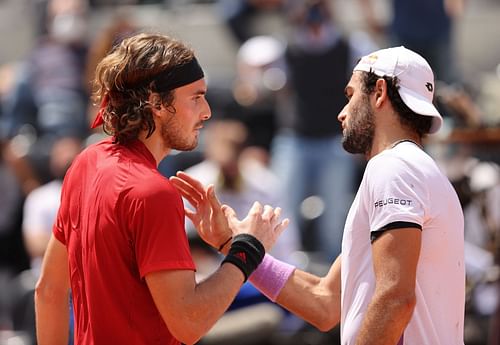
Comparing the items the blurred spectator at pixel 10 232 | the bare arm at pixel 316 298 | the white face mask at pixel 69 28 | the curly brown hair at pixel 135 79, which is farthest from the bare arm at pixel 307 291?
the white face mask at pixel 69 28

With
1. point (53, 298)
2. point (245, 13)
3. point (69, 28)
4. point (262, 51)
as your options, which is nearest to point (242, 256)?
point (53, 298)

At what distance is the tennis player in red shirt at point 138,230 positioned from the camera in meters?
3.61

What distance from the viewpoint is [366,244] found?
380cm

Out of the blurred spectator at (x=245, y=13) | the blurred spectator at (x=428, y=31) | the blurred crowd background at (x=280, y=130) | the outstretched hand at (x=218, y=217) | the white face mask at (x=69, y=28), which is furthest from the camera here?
the white face mask at (x=69, y=28)

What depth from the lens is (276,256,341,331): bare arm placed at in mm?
4371

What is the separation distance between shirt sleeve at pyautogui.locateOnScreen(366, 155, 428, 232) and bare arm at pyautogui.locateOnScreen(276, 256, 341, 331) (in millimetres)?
726

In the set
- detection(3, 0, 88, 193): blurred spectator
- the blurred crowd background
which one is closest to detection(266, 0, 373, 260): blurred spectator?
the blurred crowd background

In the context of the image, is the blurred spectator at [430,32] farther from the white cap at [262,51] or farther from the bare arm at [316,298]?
the bare arm at [316,298]

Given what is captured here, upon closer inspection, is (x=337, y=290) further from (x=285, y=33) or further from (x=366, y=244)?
(x=285, y=33)

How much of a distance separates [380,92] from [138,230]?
1.04 meters

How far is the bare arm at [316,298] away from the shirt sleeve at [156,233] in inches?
33.6

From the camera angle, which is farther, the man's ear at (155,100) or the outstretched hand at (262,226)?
the outstretched hand at (262,226)

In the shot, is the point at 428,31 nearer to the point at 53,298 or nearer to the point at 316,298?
the point at 316,298

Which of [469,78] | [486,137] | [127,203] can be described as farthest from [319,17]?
[127,203]
